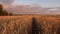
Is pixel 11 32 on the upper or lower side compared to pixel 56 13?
lower

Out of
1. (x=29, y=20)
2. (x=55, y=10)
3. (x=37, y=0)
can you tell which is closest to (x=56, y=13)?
(x=55, y=10)

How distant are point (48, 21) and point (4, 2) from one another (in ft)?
1.82

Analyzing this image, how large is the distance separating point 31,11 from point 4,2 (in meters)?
0.31

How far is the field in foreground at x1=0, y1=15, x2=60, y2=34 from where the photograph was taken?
1158 mm

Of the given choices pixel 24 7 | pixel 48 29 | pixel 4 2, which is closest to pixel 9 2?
pixel 4 2

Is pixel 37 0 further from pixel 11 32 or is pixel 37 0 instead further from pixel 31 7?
pixel 11 32

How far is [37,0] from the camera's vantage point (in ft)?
4.67

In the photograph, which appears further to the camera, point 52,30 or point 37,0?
point 37,0

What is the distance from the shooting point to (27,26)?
117 centimetres

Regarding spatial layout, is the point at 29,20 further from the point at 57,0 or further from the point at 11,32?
the point at 57,0

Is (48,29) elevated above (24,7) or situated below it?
below

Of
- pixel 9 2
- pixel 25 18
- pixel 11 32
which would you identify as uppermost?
pixel 9 2

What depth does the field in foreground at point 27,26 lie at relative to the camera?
1158 millimetres

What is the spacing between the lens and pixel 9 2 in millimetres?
1459
